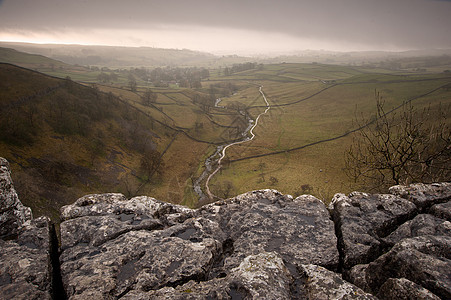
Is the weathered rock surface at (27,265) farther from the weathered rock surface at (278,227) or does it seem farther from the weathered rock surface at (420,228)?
the weathered rock surface at (420,228)

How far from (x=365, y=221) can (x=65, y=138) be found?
75.9m

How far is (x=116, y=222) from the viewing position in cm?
951

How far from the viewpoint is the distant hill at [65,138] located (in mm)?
43250

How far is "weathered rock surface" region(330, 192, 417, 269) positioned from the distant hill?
133 ft

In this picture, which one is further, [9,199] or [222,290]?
[9,199]

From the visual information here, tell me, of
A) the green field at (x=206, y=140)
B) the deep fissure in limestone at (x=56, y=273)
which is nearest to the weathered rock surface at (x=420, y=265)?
the deep fissure in limestone at (x=56, y=273)

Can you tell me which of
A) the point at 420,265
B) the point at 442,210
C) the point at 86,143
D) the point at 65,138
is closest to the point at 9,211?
the point at 420,265

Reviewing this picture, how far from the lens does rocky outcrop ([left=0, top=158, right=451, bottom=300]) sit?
581cm

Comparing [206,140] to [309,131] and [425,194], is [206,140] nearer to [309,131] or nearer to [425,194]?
[309,131]

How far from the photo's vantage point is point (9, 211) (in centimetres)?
857

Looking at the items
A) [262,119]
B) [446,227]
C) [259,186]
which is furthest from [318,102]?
[446,227]

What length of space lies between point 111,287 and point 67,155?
6094cm

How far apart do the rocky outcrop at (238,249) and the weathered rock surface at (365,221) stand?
0.04 meters

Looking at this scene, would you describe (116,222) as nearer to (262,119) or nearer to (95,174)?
(95,174)
